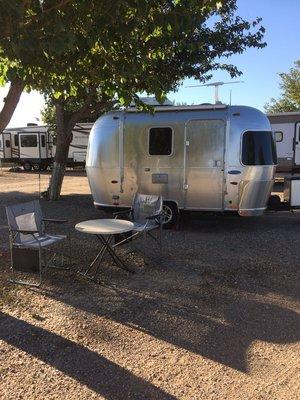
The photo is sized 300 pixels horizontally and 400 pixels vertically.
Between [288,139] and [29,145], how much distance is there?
17.8 m

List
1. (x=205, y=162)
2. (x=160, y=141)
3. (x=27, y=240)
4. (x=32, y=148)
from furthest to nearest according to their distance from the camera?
(x=32, y=148)
(x=160, y=141)
(x=205, y=162)
(x=27, y=240)

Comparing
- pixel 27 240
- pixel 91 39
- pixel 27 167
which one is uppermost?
pixel 91 39

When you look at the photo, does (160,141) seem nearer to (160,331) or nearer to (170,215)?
(170,215)

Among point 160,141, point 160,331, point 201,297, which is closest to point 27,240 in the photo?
point 201,297

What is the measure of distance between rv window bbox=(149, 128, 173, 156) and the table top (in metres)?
3.26

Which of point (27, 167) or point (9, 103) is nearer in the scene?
point (9, 103)

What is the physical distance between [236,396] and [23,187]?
17009 mm

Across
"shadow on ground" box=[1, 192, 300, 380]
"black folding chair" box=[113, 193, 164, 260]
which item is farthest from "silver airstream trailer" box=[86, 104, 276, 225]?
"black folding chair" box=[113, 193, 164, 260]

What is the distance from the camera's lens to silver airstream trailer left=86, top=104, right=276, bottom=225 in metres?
8.83

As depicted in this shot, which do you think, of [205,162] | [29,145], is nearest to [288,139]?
[205,162]

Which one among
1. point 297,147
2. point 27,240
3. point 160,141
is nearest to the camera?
point 27,240

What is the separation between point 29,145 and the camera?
29.6 meters

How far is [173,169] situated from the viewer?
927cm

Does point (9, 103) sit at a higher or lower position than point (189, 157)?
higher
